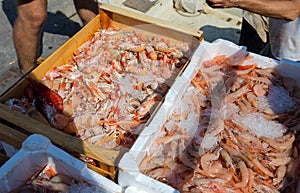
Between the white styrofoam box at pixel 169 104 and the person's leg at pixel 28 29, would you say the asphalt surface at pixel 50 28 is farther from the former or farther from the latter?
the white styrofoam box at pixel 169 104

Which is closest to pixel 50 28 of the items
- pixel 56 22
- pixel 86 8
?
pixel 56 22

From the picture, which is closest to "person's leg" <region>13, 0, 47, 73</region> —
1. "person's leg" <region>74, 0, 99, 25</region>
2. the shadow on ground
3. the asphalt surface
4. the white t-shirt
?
"person's leg" <region>74, 0, 99, 25</region>

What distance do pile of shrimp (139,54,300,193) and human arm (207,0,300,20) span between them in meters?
0.38

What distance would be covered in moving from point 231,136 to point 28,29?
180 cm

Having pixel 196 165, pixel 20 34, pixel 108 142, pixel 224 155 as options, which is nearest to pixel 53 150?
pixel 108 142

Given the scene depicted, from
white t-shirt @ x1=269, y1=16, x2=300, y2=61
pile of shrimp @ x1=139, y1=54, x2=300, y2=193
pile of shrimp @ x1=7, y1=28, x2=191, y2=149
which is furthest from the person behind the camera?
white t-shirt @ x1=269, y1=16, x2=300, y2=61

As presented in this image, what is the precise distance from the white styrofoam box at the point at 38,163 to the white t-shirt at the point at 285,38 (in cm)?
165

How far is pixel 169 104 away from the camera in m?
2.01

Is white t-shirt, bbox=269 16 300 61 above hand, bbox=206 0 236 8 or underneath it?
underneath

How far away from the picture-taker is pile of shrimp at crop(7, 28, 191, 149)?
2.07m

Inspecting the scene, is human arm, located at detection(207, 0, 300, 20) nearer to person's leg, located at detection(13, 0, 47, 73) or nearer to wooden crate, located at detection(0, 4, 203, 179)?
wooden crate, located at detection(0, 4, 203, 179)

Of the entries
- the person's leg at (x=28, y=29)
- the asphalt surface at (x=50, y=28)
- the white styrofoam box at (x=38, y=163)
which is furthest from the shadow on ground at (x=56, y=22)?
the white styrofoam box at (x=38, y=163)

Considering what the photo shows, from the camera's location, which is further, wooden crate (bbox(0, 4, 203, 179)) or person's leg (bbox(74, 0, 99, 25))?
person's leg (bbox(74, 0, 99, 25))

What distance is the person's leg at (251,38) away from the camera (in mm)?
3244
